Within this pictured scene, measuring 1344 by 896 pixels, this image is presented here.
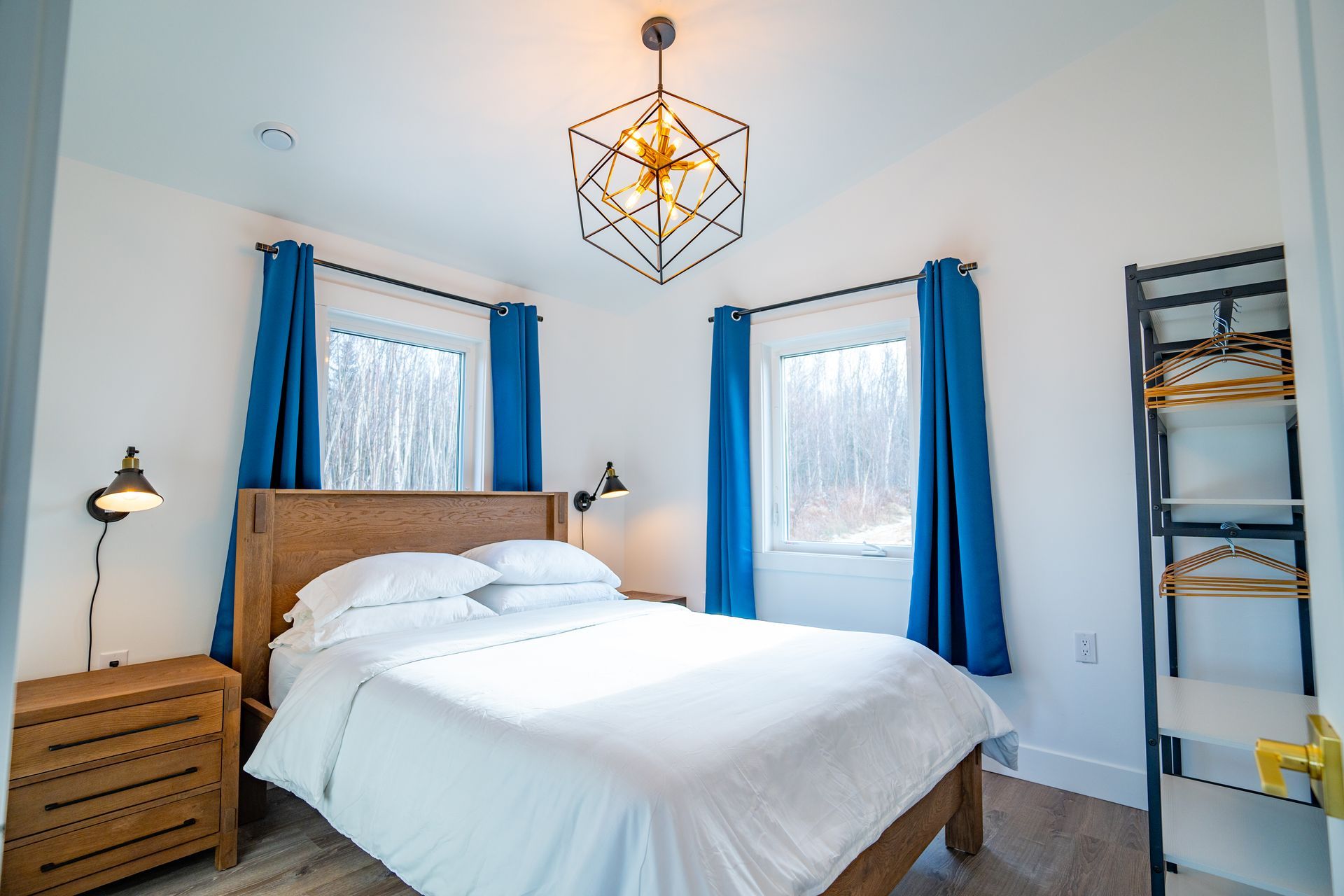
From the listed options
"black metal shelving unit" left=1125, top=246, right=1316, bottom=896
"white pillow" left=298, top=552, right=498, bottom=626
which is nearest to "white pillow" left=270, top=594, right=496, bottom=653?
"white pillow" left=298, top=552, right=498, bottom=626

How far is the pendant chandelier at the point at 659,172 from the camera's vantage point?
2047 millimetres

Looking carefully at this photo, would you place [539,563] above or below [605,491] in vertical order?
below

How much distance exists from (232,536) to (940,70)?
11.0ft

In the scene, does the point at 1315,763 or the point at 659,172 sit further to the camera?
the point at 659,172

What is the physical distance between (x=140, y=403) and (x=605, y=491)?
6.87ft

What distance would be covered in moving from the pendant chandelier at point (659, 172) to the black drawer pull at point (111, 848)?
2199 millimetres

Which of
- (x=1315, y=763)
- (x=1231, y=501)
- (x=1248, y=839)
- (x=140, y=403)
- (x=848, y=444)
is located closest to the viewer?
(x=1315, y=763)

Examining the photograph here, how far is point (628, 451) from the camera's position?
14.5ft

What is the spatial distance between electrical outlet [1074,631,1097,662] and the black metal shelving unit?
8.3 inches

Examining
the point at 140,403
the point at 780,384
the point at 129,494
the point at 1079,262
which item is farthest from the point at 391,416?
the point at 1079,262

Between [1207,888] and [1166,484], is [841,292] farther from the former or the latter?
[1207,888]

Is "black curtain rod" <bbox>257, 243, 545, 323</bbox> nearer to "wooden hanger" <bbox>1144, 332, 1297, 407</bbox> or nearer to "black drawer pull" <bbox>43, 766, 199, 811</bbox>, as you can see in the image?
"black drawer pull" <bbox>43, 766, 199, 811</bbox>

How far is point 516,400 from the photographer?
3.67 metres

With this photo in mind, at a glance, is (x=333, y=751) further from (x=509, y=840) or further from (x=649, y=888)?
(x=649, y=888)
